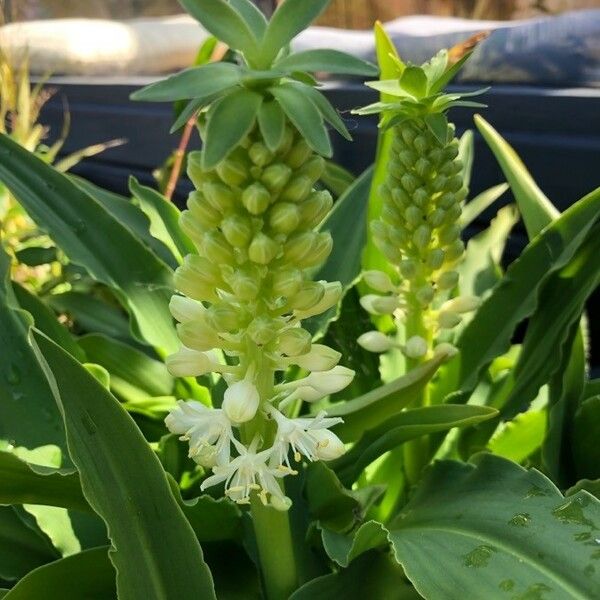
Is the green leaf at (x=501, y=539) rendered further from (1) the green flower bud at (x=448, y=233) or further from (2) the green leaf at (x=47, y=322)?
(2) the green leaf at (x=47, y=322)

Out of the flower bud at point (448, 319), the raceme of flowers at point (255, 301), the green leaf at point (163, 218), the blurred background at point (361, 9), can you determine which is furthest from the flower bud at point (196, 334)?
the blurred background at point (361, 9)

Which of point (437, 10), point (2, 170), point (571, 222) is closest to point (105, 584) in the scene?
point (2, 170)

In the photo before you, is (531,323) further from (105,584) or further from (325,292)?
(105,584)

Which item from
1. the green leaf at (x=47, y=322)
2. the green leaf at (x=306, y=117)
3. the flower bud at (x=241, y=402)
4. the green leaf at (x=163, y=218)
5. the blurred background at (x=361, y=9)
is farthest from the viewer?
the blurred background at (x=361, y=9)

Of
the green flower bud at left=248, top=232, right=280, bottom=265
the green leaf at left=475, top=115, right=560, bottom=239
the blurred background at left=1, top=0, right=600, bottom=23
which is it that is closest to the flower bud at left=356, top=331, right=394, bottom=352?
the green leaf at left=475, top=115, right=560, bottom=239

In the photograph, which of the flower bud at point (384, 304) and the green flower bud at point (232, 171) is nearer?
the green flower bud at point (232, 171)

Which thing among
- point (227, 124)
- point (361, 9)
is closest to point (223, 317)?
point (227, 124)

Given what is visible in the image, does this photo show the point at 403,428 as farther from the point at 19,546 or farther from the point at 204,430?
the point at 19,546

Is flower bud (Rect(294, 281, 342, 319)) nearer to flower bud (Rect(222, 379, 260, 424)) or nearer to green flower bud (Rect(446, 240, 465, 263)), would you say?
flower bud (Rect(222, 379, 260, 424))
